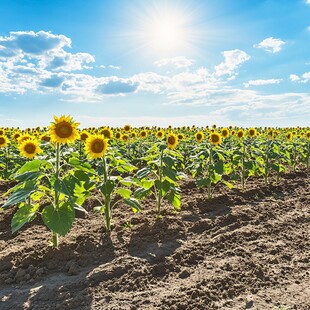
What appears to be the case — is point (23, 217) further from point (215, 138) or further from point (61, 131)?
point (215, 138)

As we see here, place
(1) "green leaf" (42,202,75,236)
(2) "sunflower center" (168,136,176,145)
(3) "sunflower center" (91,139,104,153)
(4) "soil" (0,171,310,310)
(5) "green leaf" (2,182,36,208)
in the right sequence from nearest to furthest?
(4) "soil" (0,171,310,310) < (5) "green leaf" (2,182,36,208) < (1) "green leaf" (42,202,75,236) < (3) "sunflower center" (91,139,104,153) < (2) "sunflower center" (168,136,176,145)

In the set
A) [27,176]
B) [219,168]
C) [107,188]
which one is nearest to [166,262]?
[107,188]

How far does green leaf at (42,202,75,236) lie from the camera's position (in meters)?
4.26

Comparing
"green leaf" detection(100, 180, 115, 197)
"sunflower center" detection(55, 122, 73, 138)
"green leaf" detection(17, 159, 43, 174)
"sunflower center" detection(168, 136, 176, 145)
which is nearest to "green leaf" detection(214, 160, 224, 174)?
"sunflower center" detection(168, 136, 176, 145)

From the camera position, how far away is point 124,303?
12.3 feet

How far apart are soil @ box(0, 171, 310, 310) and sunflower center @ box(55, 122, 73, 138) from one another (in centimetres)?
156

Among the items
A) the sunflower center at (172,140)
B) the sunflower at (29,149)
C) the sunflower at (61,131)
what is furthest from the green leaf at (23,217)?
the sunflower center at (172,140)

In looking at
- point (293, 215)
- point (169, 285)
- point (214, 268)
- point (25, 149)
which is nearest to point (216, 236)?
point (214, 268)

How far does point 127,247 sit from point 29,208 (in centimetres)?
142

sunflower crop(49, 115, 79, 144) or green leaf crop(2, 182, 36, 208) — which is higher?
sunflower crop(49, 115, 79, 144)

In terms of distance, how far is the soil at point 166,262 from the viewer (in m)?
3.85

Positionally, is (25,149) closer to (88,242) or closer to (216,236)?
(88,242)

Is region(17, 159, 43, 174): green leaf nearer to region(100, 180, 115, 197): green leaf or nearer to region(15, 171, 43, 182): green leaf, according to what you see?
region(15, 171, 43, 182): green leaf

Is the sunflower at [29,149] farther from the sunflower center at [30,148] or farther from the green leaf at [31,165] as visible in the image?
the green leaf at [31,165]
